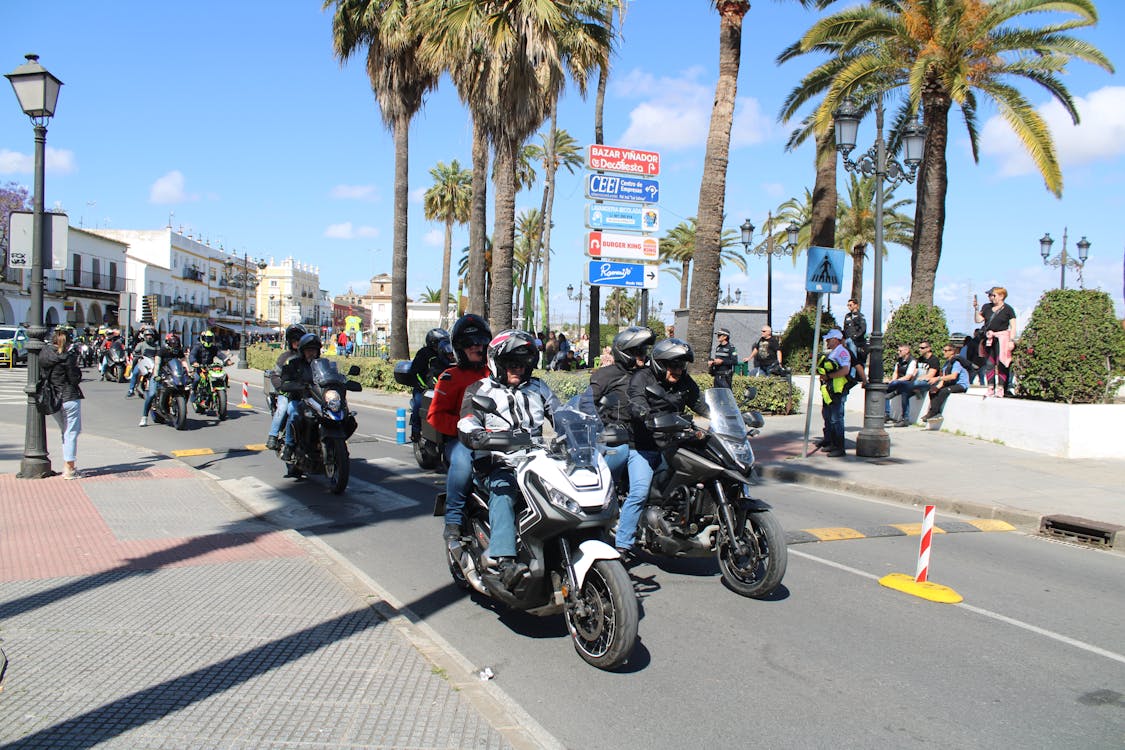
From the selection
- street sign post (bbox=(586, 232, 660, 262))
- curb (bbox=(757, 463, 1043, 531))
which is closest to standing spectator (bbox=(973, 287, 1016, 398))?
curb (bbox=(757, 463, 1043, 531))

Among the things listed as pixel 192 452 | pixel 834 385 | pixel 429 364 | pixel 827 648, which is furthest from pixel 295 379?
pixel 834 385

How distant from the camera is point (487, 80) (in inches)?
704

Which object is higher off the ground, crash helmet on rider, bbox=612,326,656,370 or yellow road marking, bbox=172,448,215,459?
crash helmet on rider, bbox=612,326,656,370

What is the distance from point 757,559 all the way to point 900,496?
5.12m

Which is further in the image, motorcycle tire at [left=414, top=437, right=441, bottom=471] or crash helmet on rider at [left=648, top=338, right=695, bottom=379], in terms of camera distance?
motorcycle tire at [left=414, top=437, right=441, bottom=471]

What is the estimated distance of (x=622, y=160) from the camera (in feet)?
50.2

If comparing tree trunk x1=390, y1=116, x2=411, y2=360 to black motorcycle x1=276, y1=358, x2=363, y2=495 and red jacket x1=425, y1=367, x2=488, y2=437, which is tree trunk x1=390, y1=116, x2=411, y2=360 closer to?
black motorcycle x1=276, y1=358, x2=363, y2=495

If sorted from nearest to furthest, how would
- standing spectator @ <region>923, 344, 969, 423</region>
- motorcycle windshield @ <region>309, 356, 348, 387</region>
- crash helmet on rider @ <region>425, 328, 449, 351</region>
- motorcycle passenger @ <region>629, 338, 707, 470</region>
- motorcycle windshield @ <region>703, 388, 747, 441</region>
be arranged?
1. motorcycle windshield @ <region>703, 388, 747, 441</region>
2. motorcycle passenger @ <region>629, 338, 707, 470</region>
3. motorcycle windshield @ <region>309, 356, 348, 387</region>
4. crash helmet on rider @ <region>425, 328, 449, 351</region>
5. standing spectator @ <region>923, 344, 969, 423</region>

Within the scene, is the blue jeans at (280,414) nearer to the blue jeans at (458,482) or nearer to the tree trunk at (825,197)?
the blue jeans at (458,482)

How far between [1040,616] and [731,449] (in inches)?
94.8

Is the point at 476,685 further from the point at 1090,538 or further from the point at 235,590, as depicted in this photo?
the point at 1090,538

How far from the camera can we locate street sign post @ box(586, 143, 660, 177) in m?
15.1

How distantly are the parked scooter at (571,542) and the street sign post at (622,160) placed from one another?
11009mm

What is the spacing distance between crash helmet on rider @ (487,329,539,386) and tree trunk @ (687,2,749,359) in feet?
40.2
